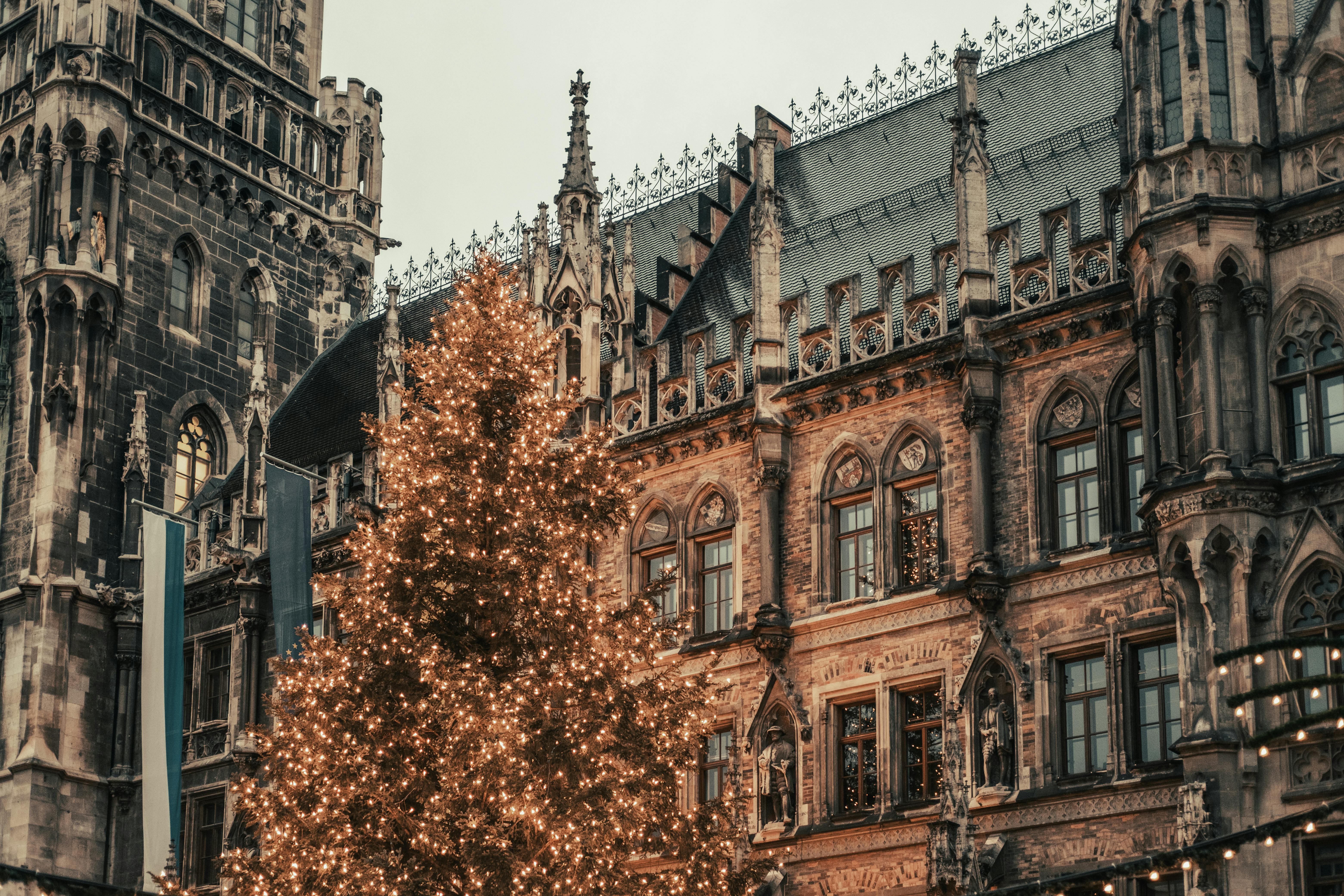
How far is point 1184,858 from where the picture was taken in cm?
1620

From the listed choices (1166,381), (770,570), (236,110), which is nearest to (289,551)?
(770,570)

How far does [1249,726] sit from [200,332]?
25.5 m

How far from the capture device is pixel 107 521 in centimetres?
3759

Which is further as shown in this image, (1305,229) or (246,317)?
(246,317)

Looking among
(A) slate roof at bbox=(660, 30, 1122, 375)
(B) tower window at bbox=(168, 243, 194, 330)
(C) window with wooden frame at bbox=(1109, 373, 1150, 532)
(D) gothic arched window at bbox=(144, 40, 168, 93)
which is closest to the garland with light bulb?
(C) window with wooden frame at bbox=(1109, 373, 1150, 532)

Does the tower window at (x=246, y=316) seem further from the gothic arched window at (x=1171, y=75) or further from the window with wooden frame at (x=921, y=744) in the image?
the gothic arched window at (x=1171, y=75)

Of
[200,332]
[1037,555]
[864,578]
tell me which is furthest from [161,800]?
[1037,555]

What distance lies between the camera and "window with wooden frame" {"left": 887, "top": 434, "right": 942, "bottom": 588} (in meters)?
26.6

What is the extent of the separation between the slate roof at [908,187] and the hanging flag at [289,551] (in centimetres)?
381

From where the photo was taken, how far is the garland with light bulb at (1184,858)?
1516cm

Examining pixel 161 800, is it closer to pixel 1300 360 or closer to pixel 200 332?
pixel 200 332

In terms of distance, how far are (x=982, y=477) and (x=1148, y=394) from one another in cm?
289

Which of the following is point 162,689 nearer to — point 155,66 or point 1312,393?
point 155,66

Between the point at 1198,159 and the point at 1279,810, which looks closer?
the point at 1279,810
